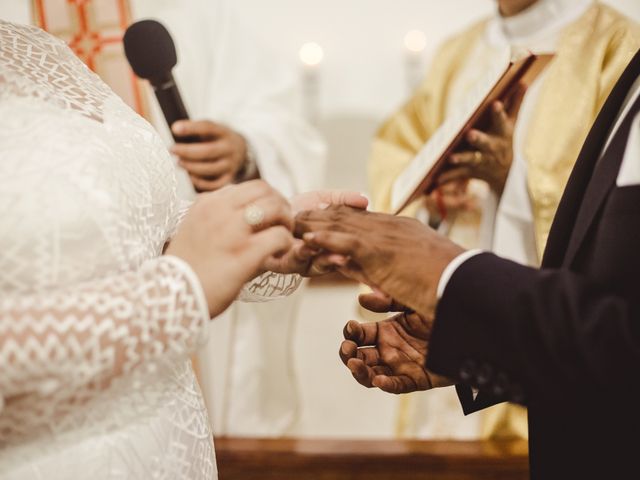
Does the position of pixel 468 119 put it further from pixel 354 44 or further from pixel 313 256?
pixel 354 44

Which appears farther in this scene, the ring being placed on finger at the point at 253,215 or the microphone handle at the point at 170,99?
the microphone handle at the point at 170,99

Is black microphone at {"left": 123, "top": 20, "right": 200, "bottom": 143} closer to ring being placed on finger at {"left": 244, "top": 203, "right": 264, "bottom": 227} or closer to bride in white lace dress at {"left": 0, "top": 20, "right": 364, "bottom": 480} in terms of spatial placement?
bride in white lace dress at {"left": 0, "top": 20, "right": 364, "bottom": 480}

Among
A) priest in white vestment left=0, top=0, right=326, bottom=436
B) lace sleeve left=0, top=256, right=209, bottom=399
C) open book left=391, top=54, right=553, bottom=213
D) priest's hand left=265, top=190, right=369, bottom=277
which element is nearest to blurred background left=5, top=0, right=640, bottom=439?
priest in white vestment left=0, top=0, right=326, bottom=436

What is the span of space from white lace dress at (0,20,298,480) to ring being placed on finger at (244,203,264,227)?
11 cm

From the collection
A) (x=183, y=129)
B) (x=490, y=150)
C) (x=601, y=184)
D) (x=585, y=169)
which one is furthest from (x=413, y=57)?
(x=601, y=184)

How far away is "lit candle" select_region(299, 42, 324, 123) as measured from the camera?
359 cm

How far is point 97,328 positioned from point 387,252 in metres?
0.44

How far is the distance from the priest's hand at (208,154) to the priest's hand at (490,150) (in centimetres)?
63

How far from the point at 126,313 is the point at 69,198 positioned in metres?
0.17

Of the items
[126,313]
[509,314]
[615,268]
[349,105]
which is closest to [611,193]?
[615,268]

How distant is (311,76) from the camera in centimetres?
363

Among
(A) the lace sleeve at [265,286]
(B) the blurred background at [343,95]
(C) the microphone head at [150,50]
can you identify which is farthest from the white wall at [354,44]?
(A) the lace sleeve at [265,286]

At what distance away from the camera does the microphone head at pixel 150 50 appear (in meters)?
1.41

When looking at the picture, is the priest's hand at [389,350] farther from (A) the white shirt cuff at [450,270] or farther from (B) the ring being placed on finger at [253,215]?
(B) the ring being placed on finger at [253,215]
